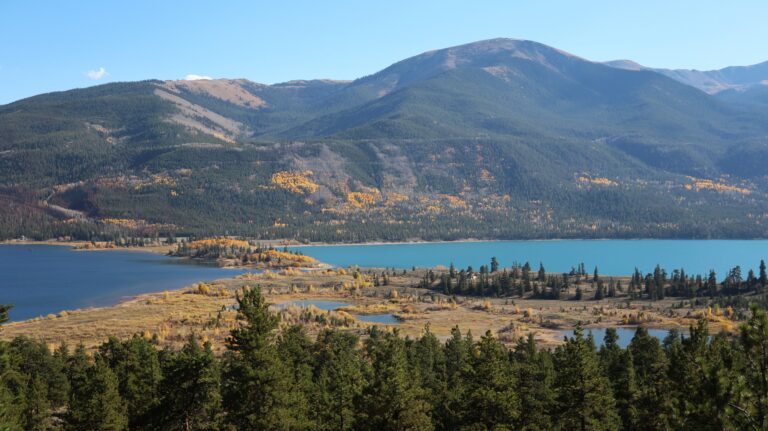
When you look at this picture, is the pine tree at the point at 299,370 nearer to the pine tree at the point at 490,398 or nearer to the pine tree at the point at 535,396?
the pine tree at the point at 490,398

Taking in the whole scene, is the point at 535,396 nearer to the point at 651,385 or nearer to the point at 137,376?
the point at 651,385

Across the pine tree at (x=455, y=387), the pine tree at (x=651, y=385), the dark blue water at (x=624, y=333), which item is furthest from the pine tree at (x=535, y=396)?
the dark blue water at (x=624, y=333)

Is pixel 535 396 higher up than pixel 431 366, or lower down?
higher up

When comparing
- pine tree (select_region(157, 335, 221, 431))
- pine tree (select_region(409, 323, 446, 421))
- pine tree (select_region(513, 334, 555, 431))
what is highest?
pine tree (select_region(157, 335, 221, 431))

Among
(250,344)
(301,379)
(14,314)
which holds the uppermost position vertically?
(250,344)

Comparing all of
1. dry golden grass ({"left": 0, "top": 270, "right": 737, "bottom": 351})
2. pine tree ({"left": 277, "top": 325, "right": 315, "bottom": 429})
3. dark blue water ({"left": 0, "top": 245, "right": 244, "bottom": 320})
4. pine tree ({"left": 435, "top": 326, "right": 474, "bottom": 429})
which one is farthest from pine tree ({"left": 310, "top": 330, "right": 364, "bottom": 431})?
dark blue water ({"left": 0, "top": 245, "right": 244, "bottom": 320})

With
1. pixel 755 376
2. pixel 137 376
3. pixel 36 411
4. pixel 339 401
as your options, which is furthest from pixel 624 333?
pixel 755 376

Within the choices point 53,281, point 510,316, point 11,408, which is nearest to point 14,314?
point 53,281

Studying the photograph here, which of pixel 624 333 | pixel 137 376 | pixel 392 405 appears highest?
pixel 392 405

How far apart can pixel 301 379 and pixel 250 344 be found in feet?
40.8

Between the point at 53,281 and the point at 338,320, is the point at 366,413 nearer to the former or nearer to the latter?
the point at 338,320

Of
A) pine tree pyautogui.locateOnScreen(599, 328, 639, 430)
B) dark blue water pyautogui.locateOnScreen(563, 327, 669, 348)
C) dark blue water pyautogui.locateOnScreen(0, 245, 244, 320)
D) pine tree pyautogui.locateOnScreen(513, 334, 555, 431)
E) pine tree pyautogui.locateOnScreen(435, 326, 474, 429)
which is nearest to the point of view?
pine tree pyautogui.locateOnScreen(435, 326, 474, 429)

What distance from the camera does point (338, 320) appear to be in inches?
4250

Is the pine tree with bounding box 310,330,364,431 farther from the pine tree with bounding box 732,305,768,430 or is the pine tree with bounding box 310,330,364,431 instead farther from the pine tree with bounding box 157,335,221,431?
the pine tree with bounding box 732,305,768,430
